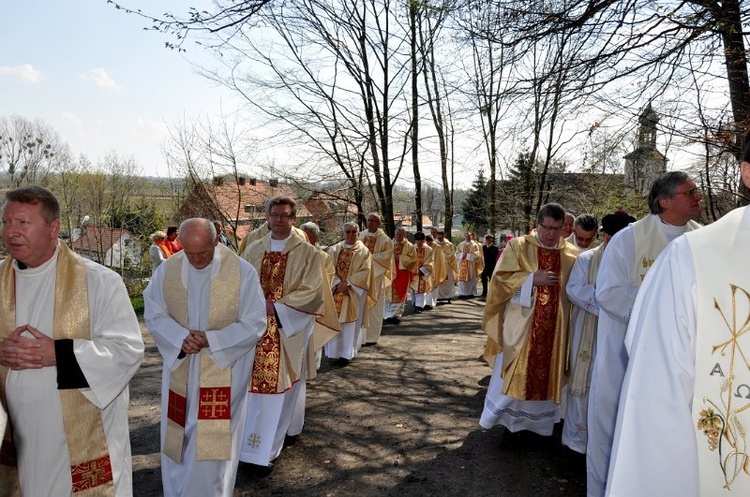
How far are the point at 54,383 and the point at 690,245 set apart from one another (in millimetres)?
2875

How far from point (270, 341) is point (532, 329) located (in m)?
2.40

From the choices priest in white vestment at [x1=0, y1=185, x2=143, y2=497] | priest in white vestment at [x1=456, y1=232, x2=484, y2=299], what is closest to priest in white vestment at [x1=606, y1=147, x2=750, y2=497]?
priest in white vestment at [x1=0, y1=185, x2=143, y2=497]

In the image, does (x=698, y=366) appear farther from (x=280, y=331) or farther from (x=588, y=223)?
(x=588, y=223)

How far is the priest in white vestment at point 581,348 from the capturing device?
5.12 metres

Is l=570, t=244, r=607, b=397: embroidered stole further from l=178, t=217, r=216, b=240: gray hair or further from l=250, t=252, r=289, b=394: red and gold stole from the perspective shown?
l=178, t=217, r=216, b=240: gray hair

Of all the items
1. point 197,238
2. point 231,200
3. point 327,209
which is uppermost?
point 231,200

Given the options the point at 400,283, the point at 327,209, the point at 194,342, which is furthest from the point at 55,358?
the point at 327,209

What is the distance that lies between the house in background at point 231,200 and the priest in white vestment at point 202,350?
34.4ft

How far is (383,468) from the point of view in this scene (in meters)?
5.03

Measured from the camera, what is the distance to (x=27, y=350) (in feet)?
8.93

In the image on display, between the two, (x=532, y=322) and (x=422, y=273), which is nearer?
(x=532, y=322)

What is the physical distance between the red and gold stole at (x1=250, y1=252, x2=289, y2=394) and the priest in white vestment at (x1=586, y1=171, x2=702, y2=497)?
2641 millimetres

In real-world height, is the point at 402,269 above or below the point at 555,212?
below

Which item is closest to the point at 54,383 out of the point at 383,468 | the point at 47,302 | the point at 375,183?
the point at 47,302
